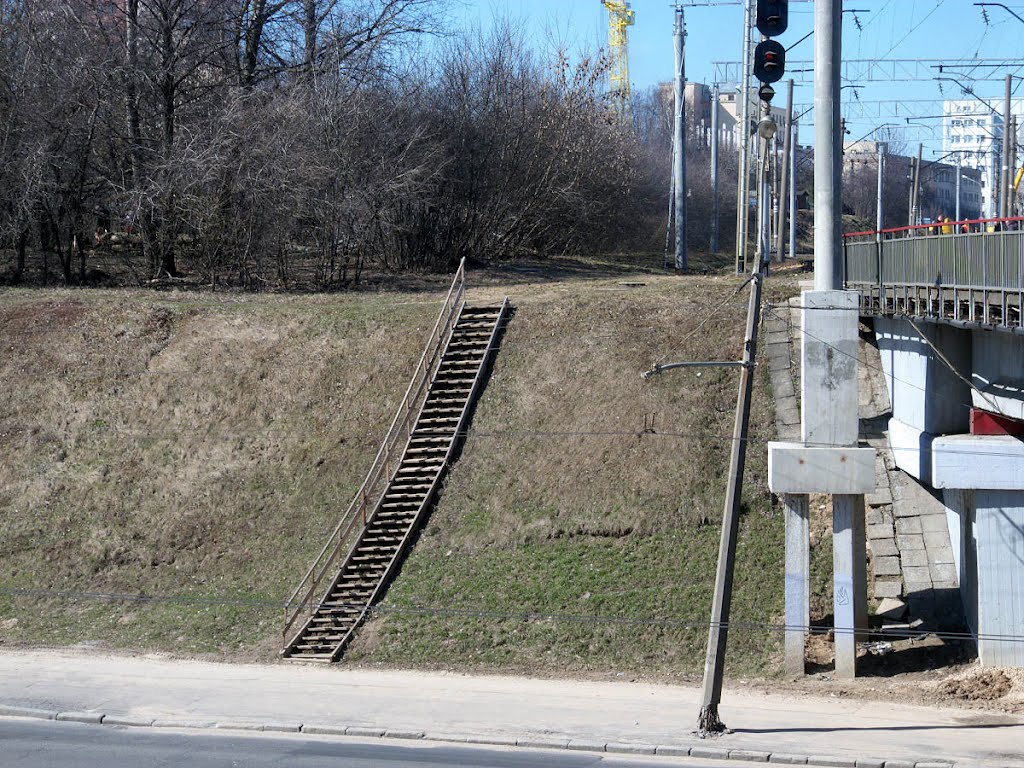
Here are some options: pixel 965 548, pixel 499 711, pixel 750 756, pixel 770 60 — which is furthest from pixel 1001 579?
pixel 770 60

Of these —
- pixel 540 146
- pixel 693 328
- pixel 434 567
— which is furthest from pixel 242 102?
pixel 434 567

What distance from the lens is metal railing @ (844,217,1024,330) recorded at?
47.9ft

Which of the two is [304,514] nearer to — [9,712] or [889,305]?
[9,712]

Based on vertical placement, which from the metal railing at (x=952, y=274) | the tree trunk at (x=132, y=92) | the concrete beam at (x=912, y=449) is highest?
the tree trunk at (x=132, y=92)

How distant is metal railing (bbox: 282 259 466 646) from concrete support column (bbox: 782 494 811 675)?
7.62 metres

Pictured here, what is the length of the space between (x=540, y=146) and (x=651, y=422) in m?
25.1

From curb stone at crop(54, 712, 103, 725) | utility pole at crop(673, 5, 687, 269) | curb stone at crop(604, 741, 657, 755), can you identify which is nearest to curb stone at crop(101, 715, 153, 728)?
curb stone at crop(54, 712, 103, 725)

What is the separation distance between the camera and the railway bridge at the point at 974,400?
51.2 feet

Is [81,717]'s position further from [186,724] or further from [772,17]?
[772,17]

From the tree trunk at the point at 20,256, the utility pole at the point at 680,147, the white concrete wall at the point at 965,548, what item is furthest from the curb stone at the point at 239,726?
the utility pole at the point at 680,147

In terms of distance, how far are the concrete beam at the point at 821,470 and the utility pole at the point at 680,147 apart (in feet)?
74.9

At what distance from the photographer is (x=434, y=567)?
66.3 ft

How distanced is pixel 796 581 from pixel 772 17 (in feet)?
28.4

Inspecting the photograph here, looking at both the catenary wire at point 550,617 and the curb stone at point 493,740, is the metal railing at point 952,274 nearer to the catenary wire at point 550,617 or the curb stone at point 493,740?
the catenary wire at point 550,617
